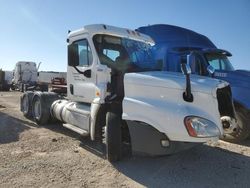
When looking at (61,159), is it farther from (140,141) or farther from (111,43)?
(111,43)

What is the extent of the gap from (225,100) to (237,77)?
10.8 feet

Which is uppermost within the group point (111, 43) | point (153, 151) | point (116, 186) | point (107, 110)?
point (111, 43)

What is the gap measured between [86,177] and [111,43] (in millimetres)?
3078

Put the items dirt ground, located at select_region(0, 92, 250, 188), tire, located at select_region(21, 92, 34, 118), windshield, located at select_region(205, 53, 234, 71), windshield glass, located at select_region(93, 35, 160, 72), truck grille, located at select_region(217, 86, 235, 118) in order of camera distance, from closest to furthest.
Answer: dirt ground, located at select_region(0, 92, 250, 188) < truck grille, located at select_region(217, 86, 235, 118) < windshield glass, located at select_region(93, 35, 160, 72) < windshield, located at select_region(205, 53, 234, 71) < tire, located at select_region(21, 92, 34, 118)

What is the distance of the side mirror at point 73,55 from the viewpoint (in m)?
7.43

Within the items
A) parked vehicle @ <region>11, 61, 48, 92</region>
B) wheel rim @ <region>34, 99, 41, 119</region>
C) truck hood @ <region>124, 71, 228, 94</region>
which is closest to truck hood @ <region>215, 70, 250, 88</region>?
truck hood @ <region>124, 71, 228, 94</region>

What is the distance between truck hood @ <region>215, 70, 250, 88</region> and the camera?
8.68m

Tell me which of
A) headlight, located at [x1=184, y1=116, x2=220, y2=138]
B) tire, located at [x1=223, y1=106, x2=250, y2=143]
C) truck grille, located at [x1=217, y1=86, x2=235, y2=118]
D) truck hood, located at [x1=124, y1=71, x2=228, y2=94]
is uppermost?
truck hood, located at [x1=124, y1=71, x2=228, y2=94]

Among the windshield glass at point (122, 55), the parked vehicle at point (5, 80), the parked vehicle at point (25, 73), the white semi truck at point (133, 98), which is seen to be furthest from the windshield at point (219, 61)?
the parked vehicle at point (5, 80)

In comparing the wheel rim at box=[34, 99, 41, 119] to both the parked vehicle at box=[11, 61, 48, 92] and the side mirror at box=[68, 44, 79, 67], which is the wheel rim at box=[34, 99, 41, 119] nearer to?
the side mirror at box=[68, 44, 79, 67]

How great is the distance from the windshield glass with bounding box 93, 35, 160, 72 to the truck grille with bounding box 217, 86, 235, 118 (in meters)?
1.79

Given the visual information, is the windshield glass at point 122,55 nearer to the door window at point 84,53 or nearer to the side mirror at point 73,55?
the door window at point 84,53

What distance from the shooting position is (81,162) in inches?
249

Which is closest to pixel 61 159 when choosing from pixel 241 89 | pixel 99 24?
pixel 99 24
